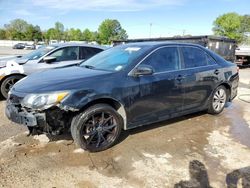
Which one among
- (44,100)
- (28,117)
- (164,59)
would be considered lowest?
(28,117)

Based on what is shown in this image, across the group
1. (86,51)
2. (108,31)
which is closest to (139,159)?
(86,51)

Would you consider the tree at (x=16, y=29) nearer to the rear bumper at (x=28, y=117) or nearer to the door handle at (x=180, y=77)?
the door handle at (x=180, y=77)

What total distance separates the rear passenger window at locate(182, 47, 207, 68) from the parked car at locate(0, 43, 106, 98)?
322cm

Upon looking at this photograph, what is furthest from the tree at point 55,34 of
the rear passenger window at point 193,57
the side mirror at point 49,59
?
the rear passenger window at point 193,57

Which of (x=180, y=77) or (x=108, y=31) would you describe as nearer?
(x=180, y=77)

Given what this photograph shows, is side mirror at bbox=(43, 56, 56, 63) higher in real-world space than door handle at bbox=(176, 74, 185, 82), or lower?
higher

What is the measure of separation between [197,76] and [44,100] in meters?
3.00

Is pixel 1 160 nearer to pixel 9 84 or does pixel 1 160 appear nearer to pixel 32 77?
pixel 32 77

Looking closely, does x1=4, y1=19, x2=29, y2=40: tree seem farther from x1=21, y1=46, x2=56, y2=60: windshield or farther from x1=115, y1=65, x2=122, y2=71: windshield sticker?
x1=115, y1=65, x2=122, y2=71: windshield sticker

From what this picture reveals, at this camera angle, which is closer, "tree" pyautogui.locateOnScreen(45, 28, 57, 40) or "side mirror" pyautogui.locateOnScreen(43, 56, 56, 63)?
"side mirror" pyautogui.locateOnScreen(43, 56, 56, 63)

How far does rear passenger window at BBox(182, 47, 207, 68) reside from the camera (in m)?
5.19

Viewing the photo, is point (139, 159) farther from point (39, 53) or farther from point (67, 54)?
point (39, 53)

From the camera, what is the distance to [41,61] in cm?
726

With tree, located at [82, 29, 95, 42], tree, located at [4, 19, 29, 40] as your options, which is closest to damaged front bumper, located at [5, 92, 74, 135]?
tree, located at [82, 29, 95, 42]
